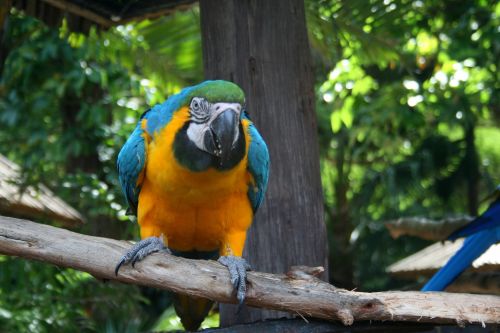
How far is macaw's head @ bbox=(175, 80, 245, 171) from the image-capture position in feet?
7.17

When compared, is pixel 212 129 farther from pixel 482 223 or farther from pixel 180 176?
pixel 482 223

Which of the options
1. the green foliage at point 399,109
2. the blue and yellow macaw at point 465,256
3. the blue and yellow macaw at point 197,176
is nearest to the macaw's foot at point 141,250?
the blue and yellow macaw at point 197,176

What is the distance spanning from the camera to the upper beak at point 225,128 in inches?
85.5

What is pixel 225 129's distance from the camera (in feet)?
7.13

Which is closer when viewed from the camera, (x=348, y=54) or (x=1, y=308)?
(x=1, y=308)

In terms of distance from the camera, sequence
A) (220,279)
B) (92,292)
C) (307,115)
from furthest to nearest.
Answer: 1. (92,292)
2. (307,115)
3. (220,279)

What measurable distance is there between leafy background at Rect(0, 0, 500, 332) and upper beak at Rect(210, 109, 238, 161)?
1.96 meters

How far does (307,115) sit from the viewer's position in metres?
2.97

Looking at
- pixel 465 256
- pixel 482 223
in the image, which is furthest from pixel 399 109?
pixel 482 223

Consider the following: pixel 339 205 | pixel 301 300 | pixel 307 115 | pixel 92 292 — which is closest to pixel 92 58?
pixel 92 292

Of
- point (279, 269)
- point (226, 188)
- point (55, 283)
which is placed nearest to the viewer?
point (226, 188)

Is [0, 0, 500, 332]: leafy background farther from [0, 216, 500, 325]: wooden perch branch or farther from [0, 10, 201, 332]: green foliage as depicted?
[0, 216, 500, 325]: wooden perch branch

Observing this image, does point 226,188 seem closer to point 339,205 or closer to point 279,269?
point 279,269

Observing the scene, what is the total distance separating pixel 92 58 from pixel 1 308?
2.06m
